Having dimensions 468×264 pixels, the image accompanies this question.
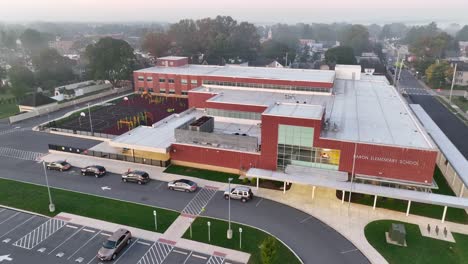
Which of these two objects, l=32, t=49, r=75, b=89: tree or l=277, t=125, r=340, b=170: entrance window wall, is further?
l=32, t=49, r=75, b=89: tree

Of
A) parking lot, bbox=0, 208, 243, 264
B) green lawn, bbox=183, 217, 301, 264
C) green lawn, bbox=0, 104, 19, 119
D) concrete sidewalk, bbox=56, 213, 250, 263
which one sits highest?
green lawn, bbox=0, 104, 19, 119

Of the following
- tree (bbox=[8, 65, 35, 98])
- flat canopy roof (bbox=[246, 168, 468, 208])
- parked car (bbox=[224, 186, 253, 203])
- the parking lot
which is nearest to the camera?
the parking lot

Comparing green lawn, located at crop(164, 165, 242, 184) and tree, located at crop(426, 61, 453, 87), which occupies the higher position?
tree, located at crop(426, 61, 453, 87)

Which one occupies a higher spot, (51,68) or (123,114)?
(51,68)

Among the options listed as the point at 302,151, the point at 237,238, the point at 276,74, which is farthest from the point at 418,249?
the point at 276,74

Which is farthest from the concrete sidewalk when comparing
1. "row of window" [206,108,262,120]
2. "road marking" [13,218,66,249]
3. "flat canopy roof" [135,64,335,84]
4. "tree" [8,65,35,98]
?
"tree" [8,65,35,98]

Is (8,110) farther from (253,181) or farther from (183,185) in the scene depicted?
(253,181)

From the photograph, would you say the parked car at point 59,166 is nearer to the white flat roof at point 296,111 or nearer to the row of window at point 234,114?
the row of window at point 234,114

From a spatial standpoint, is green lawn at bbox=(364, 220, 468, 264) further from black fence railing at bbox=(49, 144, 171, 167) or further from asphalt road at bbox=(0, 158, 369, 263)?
black fence railing at bbox=(49, 144, 171, 167)
